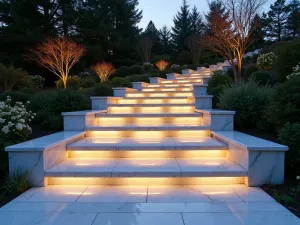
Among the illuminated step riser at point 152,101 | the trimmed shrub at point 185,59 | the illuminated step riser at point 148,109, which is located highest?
the trimmed shrub at point 185,59

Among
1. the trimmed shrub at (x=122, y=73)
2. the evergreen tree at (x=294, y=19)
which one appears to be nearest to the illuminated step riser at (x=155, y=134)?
the trimmed shrub at (x=122, y=73)

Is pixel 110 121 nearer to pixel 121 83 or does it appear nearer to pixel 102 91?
pixel 102 91

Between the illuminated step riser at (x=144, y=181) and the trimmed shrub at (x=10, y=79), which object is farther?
the trimmed shrub at (x=10, y=79)

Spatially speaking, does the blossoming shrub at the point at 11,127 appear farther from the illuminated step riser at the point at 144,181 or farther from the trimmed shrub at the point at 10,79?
the trimmed shrub at the point at 10,79

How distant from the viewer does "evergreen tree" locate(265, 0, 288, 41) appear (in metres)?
25.9

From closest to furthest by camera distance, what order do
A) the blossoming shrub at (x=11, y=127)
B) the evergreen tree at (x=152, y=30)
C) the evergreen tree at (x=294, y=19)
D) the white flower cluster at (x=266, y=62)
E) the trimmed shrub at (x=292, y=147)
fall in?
1. the trimmed shrub at (x=292, y=147)
2. the blossoming shrub at (x=11, y=127)
3. the white flower cluster at (x=266, y=62)
4. the evergreen tree at (x=294, y=19)
5. the evergreen tree at (x=152, y=30)

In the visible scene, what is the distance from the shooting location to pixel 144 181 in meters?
2.80

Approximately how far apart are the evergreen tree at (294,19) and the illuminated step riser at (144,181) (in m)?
25.7

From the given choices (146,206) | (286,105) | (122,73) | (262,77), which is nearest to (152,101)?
(286,105)

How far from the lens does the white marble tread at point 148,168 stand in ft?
9.07

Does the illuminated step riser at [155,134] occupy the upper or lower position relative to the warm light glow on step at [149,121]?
lower

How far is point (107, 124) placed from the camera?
184 inches

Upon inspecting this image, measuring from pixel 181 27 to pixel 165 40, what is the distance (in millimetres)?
2534

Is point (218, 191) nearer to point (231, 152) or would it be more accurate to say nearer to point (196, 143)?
point (231, 152)
